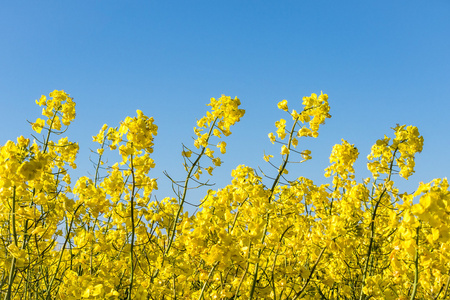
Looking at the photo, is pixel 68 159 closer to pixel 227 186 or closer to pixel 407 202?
pixel 227 186

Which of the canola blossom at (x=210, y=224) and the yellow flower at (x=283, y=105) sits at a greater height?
the yellow flower at (x=283, y=105)

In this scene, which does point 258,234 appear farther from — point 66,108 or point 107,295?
point 66,108

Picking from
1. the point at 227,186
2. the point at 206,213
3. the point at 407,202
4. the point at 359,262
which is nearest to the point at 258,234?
the point at 206,213

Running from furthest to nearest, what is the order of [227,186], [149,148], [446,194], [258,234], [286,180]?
1. [227,186]
2. [286,180]
3. [149,148]
4. [258,234]
5. [446,194]

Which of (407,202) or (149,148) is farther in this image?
(149,148)

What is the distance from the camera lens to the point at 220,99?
3.81m

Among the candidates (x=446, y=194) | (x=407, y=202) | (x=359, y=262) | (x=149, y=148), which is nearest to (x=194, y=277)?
(x=149, y=148)

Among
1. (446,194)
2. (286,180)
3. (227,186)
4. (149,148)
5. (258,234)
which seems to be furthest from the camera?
(227,186)

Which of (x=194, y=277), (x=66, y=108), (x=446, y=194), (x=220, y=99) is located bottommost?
(x=194, y=277)

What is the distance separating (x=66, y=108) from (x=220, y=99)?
1.94 metres

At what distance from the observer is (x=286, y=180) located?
3.63 metres

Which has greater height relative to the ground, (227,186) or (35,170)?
(227,186)

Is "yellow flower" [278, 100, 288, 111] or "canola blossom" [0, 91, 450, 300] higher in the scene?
"yellow flower" [278, 100, 288, 111]

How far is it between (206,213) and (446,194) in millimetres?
1632
